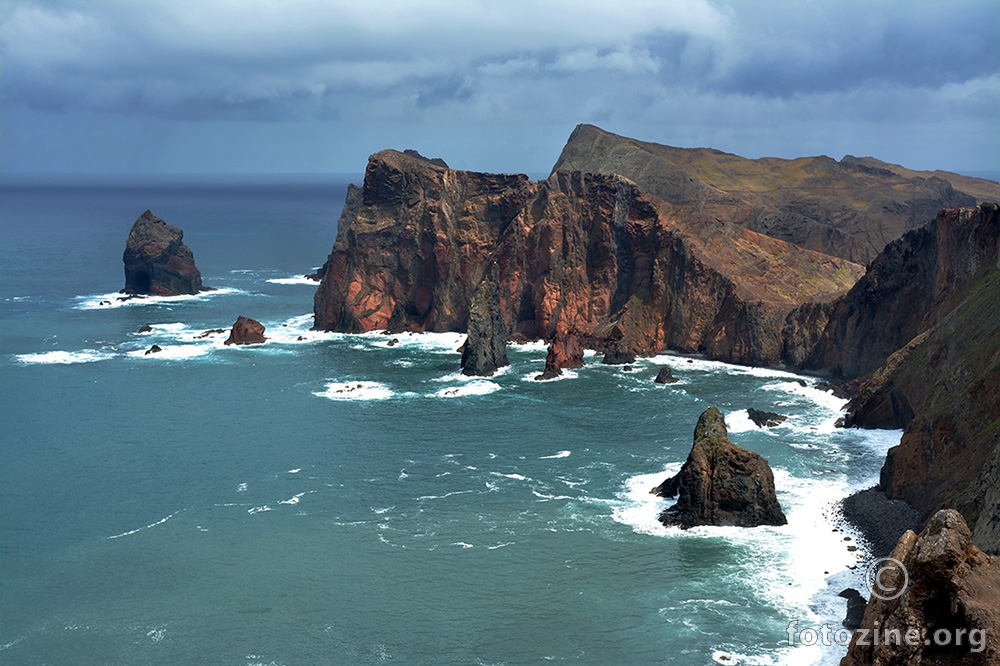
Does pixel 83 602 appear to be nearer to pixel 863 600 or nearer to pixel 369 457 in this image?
pixel 369 457

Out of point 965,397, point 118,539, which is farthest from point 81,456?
point 965,397

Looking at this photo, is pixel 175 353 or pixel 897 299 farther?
pixel 175 353

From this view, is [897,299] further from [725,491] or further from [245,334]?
[245,334]

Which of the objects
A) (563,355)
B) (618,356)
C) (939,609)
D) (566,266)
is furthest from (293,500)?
(566,266)

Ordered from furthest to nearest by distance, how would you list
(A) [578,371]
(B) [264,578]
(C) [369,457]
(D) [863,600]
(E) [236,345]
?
(E) [236,345], (A) [578,371], (C) [369,457], (B) [264,578], (D) [863,600]

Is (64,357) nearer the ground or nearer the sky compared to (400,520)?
nearer the sky

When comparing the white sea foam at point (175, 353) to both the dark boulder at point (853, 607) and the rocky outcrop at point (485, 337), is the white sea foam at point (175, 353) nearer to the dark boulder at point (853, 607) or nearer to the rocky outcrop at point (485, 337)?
the rocky outcrop at point (485, 337)

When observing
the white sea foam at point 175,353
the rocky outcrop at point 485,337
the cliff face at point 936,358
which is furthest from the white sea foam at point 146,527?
the white sea foam at point 175,353
